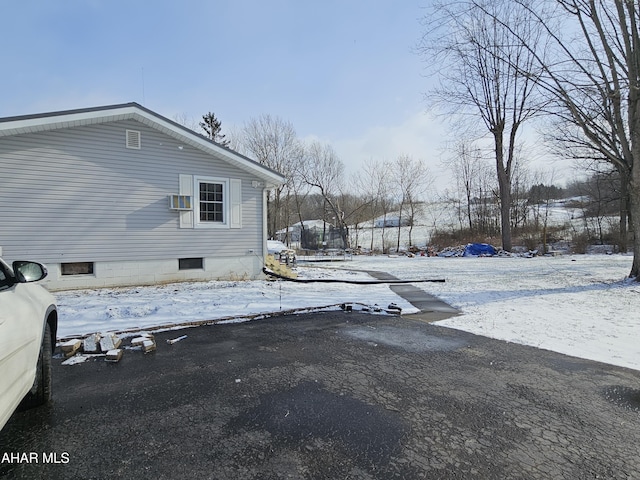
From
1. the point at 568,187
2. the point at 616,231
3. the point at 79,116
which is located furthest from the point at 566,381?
the point at 568,187

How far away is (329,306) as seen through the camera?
6.48 metres

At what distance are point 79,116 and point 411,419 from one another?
9.02 metres

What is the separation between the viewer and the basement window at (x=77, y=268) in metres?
8.08

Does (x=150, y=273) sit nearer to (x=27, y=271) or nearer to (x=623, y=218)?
(x=27, y=271)

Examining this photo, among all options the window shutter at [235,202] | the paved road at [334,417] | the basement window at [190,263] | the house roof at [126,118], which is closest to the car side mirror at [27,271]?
the paved road at [334,417]

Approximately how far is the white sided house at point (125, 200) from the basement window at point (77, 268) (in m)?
0.02

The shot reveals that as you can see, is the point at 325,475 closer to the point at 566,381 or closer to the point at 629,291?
the point at 566,381

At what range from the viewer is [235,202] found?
9.85 meters

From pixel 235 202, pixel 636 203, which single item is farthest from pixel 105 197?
pixel 636 203

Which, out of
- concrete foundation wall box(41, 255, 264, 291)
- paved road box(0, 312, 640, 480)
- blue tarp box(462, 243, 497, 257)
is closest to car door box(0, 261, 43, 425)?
paved road box(0, 312, 640, 480)

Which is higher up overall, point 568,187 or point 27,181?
point 568,187

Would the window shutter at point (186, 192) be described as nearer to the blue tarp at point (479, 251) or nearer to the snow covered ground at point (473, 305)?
the snow covered ground at point (473, 305)

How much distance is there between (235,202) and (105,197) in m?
3.16

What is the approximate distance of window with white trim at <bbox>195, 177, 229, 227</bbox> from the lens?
31.1ft
